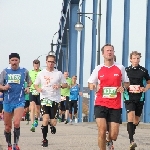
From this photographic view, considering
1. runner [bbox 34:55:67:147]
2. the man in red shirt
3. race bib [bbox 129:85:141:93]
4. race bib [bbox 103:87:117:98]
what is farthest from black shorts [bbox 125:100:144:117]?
race bib [bbox 103:87:117:98]

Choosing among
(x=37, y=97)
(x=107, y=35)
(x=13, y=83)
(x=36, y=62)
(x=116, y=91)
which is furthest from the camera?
(x=107, y=35)

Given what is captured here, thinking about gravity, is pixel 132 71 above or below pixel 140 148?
above

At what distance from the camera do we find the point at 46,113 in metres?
11.9

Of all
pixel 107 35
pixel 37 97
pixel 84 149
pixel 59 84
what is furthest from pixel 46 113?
pixel 107 35

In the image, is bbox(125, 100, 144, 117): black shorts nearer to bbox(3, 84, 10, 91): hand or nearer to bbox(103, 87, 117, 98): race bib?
bbox(3, 84, 10, 91): hand

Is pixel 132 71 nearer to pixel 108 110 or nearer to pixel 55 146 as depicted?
pixel 55 146

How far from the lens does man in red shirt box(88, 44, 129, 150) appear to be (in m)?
8.70

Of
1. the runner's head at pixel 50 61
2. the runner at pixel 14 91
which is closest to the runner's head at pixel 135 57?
the runner's head at pixel 50 61

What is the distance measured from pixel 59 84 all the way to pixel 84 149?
69.8 inches

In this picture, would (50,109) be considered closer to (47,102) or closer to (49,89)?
(47,102)

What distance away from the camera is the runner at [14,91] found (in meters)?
10.1

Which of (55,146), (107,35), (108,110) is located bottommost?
(55,146)

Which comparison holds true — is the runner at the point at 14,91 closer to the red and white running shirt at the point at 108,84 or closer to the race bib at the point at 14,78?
the race bib at the point at 14,78

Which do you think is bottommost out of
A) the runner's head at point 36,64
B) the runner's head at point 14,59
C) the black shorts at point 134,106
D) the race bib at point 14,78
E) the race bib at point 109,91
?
the black shorts at point 134,106
